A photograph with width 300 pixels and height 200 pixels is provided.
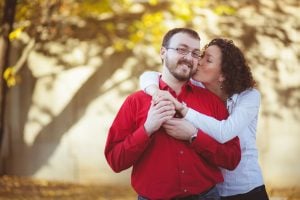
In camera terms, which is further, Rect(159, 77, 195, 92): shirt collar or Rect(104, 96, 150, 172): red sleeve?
Rect(159, 77, 195, 92): shirt collar

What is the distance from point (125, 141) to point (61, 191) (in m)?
5.77

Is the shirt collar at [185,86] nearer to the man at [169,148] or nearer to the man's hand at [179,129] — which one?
the man at [169,148]

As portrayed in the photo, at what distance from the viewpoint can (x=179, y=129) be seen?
270cm

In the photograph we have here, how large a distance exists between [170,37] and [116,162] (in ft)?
2.22

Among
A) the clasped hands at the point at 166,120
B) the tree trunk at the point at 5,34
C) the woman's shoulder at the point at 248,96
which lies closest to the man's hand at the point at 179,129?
the clasped hands at the point at 166,120

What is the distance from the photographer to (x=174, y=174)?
8.91 feet

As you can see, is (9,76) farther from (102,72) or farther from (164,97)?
(164,97)

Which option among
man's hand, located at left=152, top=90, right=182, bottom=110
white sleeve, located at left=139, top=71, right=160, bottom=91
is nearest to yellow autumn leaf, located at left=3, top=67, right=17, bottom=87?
white sleeve, located at left=139, top=71, right=160, bottom=91

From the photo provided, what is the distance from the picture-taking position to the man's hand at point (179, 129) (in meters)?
2.69

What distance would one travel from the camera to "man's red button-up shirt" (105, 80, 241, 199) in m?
2.70

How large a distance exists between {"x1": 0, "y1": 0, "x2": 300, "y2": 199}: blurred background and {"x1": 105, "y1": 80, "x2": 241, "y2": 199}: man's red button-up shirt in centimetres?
554

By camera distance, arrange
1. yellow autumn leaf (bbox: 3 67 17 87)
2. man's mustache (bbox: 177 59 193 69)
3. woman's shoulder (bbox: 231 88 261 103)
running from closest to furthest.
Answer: man's mustache (bbox: 177 59 193 69) → woman's shoulder (bbox: 231 88 261 103) → yellow autumn leaf (bbox: 3 67 17 87)

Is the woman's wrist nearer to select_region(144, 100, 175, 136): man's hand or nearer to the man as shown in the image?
the man

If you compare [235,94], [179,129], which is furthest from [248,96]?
[179,129]
